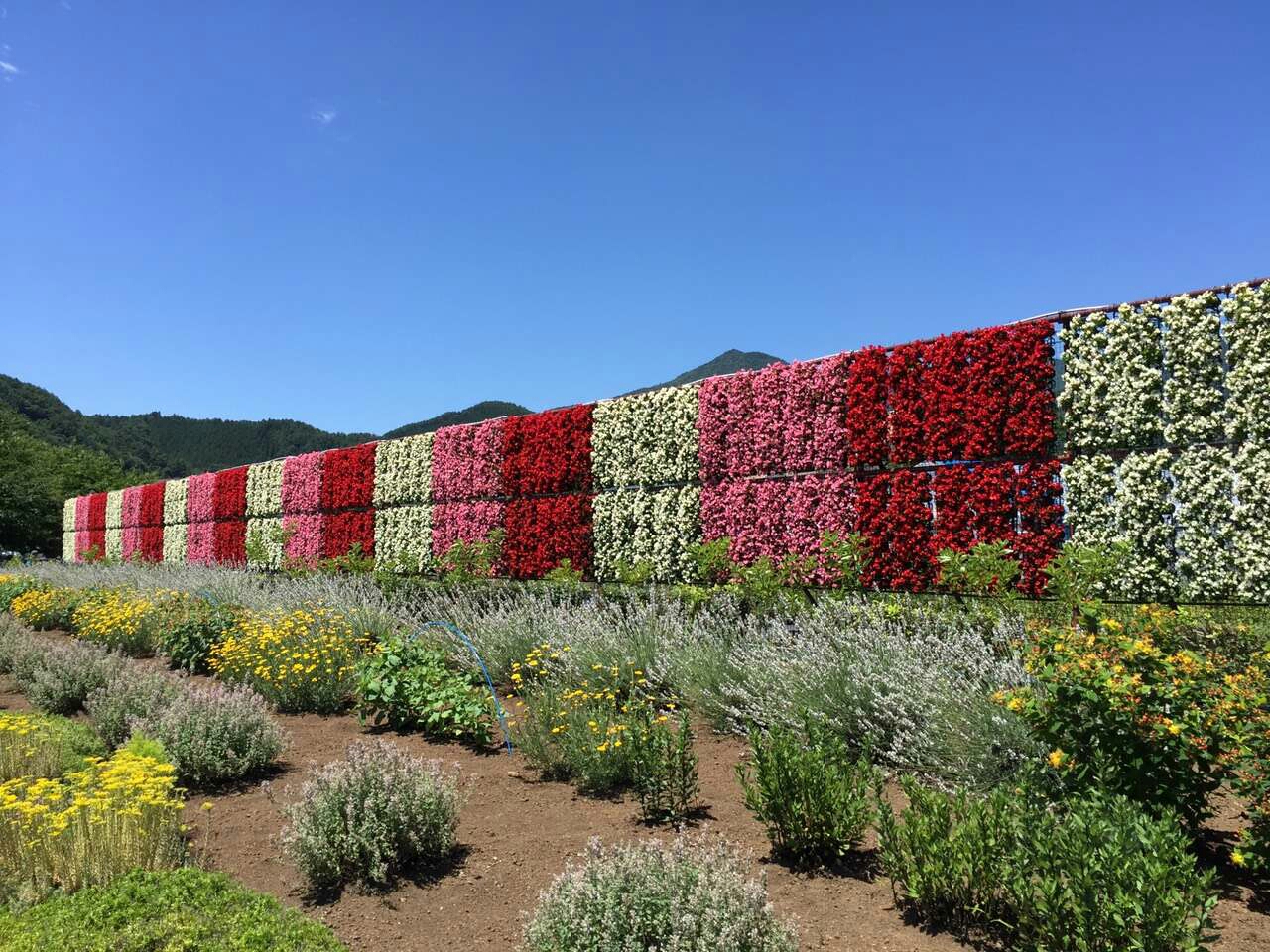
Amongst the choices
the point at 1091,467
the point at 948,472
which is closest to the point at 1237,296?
the point at 1091,467

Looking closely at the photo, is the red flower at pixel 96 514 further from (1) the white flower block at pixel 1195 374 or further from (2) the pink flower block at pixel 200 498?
(1) the white flower block at pixel 1195 374

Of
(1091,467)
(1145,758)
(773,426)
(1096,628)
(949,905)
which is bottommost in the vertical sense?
(949,905)

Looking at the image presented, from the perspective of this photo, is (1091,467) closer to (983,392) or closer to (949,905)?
(983,392)

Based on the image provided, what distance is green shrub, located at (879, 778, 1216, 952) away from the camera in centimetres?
248

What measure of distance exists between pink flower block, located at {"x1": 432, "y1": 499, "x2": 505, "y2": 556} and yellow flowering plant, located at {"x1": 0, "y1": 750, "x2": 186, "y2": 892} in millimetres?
9906

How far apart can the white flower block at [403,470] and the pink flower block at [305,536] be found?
9.12ft

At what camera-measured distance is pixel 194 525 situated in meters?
25.7

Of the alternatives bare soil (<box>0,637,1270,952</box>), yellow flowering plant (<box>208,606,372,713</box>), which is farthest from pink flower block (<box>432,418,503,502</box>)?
bare soil (<box>0,637,1270,952</box>)

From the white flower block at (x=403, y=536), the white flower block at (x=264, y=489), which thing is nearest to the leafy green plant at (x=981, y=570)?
the white flower block at (x=403, y=536)

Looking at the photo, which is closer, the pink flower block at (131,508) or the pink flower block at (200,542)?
the pink flower block at (200,542)

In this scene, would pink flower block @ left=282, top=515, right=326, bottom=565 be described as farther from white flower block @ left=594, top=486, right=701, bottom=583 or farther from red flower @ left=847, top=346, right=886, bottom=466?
red flower @ left=847, top=346, right=886, bottom=466

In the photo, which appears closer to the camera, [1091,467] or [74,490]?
[1091,467]

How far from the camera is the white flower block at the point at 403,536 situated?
15.5 metres

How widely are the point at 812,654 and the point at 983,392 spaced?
12.2ft
